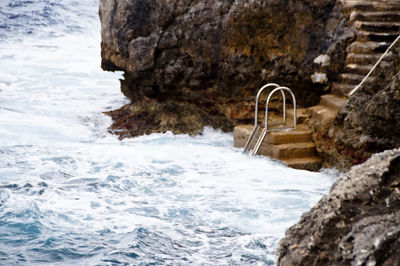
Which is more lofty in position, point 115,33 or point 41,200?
point 115,33

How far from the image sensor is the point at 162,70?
37.4 feet

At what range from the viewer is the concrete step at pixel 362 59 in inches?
348

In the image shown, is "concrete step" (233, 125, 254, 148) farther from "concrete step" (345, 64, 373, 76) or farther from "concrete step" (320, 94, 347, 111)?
"concrete step" (345, 64, 373, 76)

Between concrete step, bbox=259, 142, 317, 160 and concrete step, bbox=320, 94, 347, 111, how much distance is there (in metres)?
0.78

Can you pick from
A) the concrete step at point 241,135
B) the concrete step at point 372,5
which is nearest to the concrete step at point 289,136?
the concrete step at point 241,135

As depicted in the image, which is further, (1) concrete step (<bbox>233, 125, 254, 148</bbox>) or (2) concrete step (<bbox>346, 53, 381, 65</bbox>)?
(1) concrete step (<bbox>233, 125, 254, 148</bbox>)

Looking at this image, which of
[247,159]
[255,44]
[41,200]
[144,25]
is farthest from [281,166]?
[144,25]

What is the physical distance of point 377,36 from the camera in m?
9.10

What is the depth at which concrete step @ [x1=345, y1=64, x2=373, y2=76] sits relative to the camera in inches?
348

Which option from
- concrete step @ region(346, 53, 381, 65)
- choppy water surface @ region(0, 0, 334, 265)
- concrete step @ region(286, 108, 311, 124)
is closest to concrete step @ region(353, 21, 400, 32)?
concrete step @ region(346, 53, 381, 65)

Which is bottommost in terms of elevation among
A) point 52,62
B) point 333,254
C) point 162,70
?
point 52,62

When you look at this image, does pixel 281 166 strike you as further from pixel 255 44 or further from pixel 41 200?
pixel 41 200

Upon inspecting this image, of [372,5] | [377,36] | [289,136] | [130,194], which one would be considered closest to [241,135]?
[289,136]

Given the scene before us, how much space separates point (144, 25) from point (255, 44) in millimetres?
2539
